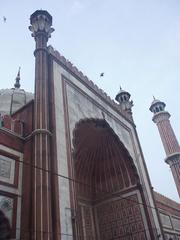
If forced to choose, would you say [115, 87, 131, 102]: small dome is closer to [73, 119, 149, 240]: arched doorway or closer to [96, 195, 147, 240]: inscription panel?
[73, 119, 149, 240]: arched doorway

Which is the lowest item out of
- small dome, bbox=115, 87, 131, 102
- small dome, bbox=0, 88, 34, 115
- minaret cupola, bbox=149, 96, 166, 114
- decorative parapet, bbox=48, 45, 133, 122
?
decorative parapet, bbox=48, 45, 133, 122

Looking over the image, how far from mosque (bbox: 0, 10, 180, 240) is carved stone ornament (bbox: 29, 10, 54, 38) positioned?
0.04 metres

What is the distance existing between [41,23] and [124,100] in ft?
22.7

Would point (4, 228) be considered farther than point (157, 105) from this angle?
No

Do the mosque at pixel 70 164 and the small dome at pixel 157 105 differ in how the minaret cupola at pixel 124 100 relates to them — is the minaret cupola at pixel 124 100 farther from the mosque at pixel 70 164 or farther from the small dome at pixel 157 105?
the small dome at pixel 157 105

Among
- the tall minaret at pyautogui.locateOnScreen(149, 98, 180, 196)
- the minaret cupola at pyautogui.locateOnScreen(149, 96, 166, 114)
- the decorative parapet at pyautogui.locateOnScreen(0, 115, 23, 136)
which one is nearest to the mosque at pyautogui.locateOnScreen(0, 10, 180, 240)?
the decorative parapet at pyautogui.locateOnScreen(0, 115, 23, 136)

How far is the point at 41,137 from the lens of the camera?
751 cm

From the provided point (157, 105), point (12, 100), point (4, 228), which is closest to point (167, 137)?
point (157, 105)

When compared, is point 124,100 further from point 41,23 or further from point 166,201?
point 41,23

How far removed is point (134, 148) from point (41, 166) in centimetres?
717

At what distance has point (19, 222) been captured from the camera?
6566mm

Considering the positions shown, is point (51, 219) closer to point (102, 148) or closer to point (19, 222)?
point (19, 222)

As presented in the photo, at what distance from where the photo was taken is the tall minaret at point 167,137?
1930cm

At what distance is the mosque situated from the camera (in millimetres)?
6664
